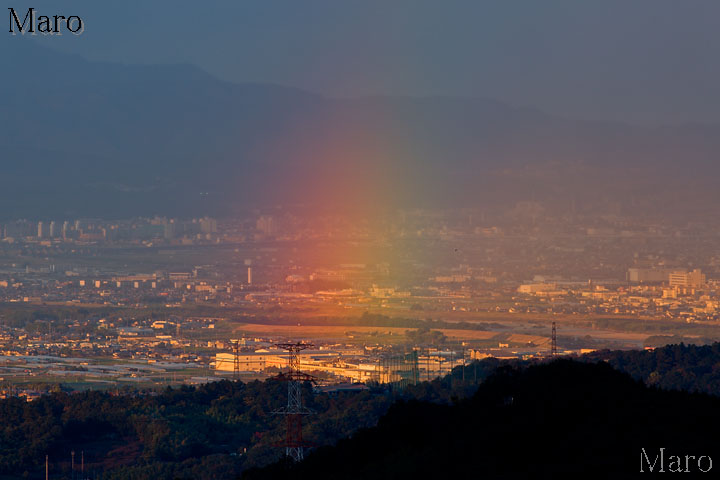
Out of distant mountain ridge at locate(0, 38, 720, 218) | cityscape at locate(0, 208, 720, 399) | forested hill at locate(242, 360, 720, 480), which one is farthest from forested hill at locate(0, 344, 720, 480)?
distant mountain ridge at locate(0, 38, 720, 218)

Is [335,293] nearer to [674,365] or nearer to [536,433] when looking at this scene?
[674,365]

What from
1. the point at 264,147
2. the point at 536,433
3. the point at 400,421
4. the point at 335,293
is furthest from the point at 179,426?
the point at 264,147

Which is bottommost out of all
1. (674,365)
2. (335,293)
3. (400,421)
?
(400,421)

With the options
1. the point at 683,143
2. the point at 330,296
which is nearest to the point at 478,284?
the point at 330,296

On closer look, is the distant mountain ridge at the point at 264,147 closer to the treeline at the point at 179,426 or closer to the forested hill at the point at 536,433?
the treeline at the point at 179,426

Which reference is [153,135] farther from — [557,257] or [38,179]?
[557,257]

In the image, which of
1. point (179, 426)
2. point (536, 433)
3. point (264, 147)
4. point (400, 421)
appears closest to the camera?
point (536, 433)
